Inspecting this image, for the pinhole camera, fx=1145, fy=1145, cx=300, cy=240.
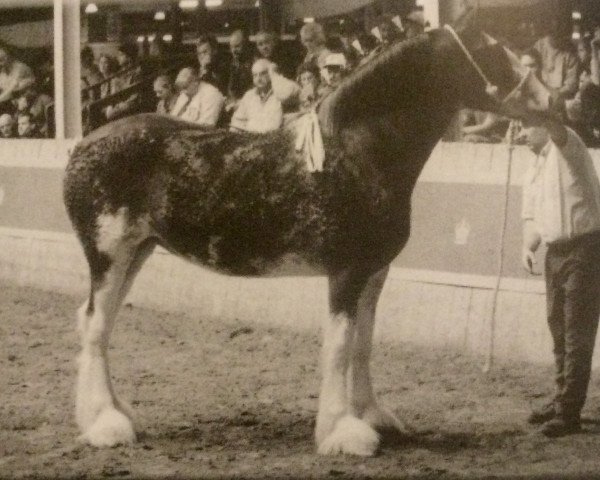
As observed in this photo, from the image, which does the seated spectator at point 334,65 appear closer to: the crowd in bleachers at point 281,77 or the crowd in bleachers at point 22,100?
the crowd in bleachers at point 281,77

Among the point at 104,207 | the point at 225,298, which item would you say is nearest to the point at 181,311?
the point at 225,298

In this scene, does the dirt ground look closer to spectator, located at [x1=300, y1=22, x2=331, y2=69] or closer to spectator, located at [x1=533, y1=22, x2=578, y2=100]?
spectator, located at [x1=533, y1=22, x2=578, y2=100]

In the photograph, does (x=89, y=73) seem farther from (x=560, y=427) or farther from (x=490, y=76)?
(x=560, y=427)

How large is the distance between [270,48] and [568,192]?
199 centimetres

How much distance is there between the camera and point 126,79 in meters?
7.06

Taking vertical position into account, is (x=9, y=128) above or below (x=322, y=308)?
above

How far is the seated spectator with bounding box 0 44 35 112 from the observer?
8195 mm

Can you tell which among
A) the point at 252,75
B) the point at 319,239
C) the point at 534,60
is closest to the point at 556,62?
the point at 534,60

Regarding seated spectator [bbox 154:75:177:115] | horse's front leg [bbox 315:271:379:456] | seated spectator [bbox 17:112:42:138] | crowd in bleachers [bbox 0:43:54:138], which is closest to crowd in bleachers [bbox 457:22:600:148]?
horse's front leg [bbox 315:271:379:456]

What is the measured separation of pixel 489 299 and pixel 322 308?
123 centimetres

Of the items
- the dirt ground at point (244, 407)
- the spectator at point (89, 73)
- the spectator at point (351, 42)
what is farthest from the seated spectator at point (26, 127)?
the spectator at point (351, 42)

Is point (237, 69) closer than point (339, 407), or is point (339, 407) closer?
point (339, 407)

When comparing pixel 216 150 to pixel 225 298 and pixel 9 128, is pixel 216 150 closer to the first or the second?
pixel 225 298

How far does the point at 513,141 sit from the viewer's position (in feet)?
21.6
